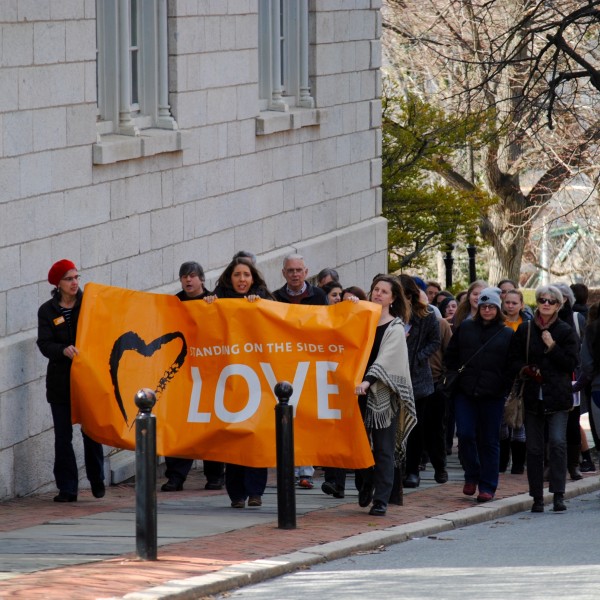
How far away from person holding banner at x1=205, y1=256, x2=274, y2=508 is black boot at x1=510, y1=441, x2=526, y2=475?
3.43 meters

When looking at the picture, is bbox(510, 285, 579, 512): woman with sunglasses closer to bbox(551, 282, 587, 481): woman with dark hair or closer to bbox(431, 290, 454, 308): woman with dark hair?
bbox(551, 282, 587, 481): woman with dark hair

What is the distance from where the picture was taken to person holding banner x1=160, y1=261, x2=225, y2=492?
11.9m

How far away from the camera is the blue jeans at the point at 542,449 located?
38.2 feet

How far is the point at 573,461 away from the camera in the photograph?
1392cm

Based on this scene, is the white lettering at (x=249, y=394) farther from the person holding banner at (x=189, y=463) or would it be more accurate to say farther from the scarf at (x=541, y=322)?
the scarf at (x=541, y=322)

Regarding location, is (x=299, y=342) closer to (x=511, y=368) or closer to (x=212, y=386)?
(x=212, y=386)

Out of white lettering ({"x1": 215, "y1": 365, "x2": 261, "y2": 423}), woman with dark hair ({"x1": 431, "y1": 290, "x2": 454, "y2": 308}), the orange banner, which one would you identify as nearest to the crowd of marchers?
the orange banner

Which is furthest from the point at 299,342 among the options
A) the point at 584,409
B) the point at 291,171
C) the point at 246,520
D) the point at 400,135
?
the point at 400,135

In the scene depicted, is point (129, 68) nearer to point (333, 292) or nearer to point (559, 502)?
point (333, 292)

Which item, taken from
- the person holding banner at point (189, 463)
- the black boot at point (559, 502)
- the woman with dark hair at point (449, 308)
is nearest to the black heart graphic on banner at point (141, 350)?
the person holding banner at point (189, 463)

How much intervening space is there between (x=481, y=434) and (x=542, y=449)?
500 millimetres

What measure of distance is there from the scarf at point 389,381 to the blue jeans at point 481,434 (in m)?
1.14

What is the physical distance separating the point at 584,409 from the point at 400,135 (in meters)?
10.1

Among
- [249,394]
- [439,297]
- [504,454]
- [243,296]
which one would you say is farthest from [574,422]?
[249,394]
